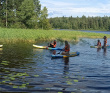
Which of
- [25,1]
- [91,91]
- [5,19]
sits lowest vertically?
[91,91]

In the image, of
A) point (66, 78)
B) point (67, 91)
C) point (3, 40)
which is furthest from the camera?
point (3, 40)

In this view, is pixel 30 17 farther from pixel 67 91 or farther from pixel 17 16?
pixel 67 91

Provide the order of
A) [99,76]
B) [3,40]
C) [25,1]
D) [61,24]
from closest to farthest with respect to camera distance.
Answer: [99,76], [3,40], [25,1], [61,24]

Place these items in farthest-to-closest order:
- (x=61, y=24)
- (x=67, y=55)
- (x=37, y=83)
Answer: (x=61, y=24) → (x=67, y=55) → (x=37, y=83)

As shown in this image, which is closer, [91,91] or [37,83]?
[91,91]

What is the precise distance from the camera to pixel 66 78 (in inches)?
379

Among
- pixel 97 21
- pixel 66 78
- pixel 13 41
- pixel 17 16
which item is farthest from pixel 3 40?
pixel 97 21

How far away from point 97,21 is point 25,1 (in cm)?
11975

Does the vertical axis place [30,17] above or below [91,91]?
above

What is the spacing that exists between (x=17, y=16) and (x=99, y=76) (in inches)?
1949

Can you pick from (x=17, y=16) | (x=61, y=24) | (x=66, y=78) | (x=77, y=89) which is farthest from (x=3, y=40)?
(x=61, y=24)

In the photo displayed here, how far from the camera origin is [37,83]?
27.9ft

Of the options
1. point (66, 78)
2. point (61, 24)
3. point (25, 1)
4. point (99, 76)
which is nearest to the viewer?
point (66, 78)

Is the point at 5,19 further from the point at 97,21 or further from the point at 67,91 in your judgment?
the point at 97,21
